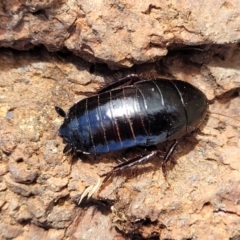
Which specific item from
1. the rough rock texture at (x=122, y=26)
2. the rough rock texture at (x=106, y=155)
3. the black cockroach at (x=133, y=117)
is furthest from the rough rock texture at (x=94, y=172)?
the rough rock texture at (x=122, y=26)

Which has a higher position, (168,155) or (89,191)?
(168,155)

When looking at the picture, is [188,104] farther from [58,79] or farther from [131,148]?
[58,79]

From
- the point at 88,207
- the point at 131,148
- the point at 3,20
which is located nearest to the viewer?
the point at 3,20

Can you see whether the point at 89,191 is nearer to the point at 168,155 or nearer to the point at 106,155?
the point at 106,155

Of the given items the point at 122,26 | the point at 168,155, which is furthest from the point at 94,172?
the point at 122,26

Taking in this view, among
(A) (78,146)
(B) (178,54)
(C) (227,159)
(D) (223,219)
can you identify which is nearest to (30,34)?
(A) (78,146)

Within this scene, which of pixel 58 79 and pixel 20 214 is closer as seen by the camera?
pixel 20 214

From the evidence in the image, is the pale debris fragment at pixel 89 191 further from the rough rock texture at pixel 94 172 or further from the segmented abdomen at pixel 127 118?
the segmented abdomen at pixel 127 118
